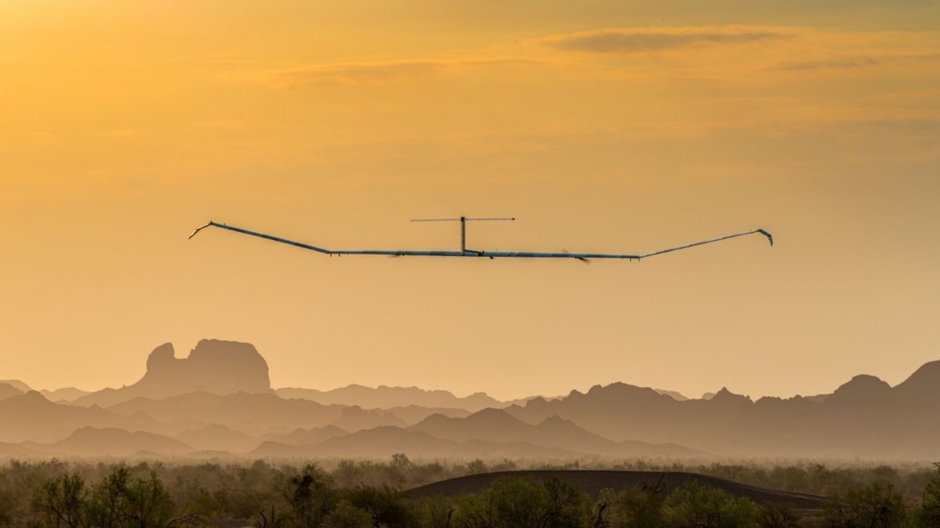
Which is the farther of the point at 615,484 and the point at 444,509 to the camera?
the point at 615,484

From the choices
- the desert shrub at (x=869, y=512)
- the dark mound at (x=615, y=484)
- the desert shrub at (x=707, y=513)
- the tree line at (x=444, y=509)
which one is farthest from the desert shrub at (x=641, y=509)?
the dark mound at (x=615, y=484)

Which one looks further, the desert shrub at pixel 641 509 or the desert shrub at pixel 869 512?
the desert shrub at pixel 641 509

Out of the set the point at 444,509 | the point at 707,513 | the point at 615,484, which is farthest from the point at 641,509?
the point at 615,484

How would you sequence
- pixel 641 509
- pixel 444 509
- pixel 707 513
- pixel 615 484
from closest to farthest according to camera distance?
1. pixel 707 513
2. pixel 444 509
3. pixel 641 509
4. pixel 615 484

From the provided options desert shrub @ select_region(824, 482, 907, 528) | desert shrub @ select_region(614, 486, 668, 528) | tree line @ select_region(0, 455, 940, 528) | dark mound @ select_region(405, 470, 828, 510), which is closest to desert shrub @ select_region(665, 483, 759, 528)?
tree line @ select_region(0, 455, 940, 528)

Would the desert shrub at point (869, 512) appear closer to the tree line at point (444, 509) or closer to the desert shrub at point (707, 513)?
the tree line at point (444, 509)

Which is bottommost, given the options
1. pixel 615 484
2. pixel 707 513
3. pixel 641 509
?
pixel 707 513

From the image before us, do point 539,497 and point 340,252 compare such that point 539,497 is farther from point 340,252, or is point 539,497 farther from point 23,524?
point 340,252

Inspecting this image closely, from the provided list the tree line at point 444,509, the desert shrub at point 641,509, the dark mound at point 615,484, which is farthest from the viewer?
the dark mound at point 615,484

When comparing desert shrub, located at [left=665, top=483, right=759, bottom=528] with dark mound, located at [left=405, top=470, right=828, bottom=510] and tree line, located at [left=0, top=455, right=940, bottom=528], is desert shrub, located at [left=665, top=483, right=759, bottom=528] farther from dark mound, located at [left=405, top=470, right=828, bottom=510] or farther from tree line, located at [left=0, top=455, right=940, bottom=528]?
dark mound, located at [left=405, top=470, right=828, bottom=510]

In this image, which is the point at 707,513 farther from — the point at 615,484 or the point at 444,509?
the point at 615,484
